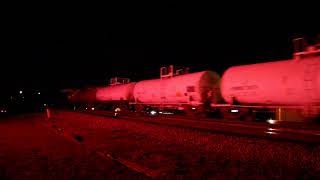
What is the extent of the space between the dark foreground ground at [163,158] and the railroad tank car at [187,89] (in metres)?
8.22

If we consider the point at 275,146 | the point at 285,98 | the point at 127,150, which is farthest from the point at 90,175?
the point at 285,98

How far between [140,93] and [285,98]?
14.8 meters

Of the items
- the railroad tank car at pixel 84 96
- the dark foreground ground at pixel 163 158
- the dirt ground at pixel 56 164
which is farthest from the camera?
the railroad tank car at pixel 84 96

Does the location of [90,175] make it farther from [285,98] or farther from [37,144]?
[285,98]

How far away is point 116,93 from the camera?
108ft

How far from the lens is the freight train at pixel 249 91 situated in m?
13.9

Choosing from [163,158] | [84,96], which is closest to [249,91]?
[163,158]

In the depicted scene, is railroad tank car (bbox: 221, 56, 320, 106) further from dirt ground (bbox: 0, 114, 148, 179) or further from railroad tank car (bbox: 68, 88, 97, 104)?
railroad tank car (bbox: 68, 88, 97, 104)

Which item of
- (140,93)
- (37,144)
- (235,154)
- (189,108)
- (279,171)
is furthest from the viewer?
(140,93)

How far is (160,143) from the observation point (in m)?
11.3

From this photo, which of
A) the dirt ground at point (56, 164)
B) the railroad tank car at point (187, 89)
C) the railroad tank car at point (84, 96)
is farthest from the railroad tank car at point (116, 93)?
the dirt ground at point (56, 164)

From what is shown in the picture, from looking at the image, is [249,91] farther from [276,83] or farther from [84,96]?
[84,96]

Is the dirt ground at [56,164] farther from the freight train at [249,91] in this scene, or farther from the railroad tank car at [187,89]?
the railroad tank car at [187,89]

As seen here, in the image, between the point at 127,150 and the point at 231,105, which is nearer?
the point at 127,150
